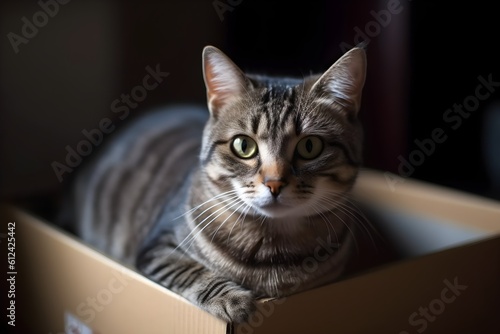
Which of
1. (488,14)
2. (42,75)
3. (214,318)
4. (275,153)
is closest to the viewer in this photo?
(214,318)

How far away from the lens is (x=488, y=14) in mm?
1954

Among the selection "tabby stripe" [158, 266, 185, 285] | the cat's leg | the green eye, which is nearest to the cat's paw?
the cat's leg

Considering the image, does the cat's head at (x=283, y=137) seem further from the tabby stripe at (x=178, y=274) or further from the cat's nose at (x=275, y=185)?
the tabby stripe at (x=178, y=274)

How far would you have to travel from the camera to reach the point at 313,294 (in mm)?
976

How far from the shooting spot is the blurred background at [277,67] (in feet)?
5.70

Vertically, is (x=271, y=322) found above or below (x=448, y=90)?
above

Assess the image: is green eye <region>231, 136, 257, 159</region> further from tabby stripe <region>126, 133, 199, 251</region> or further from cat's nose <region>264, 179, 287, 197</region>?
tabby stripe <region>126, 133, 199, 251</region>

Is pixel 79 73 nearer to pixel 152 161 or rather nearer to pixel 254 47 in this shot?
pixel 152 161

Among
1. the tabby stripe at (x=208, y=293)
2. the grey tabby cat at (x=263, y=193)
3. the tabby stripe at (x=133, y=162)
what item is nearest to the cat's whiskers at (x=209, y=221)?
the grey tabby cat at (x=263, y=193)

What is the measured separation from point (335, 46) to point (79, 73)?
83 cm

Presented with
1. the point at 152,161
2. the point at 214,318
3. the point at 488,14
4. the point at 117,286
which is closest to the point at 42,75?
the point at 152,161

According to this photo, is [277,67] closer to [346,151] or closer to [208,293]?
[346,151]

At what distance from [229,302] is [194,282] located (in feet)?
0.36

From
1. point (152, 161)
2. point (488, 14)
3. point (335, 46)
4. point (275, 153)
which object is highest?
point (275, 153)
